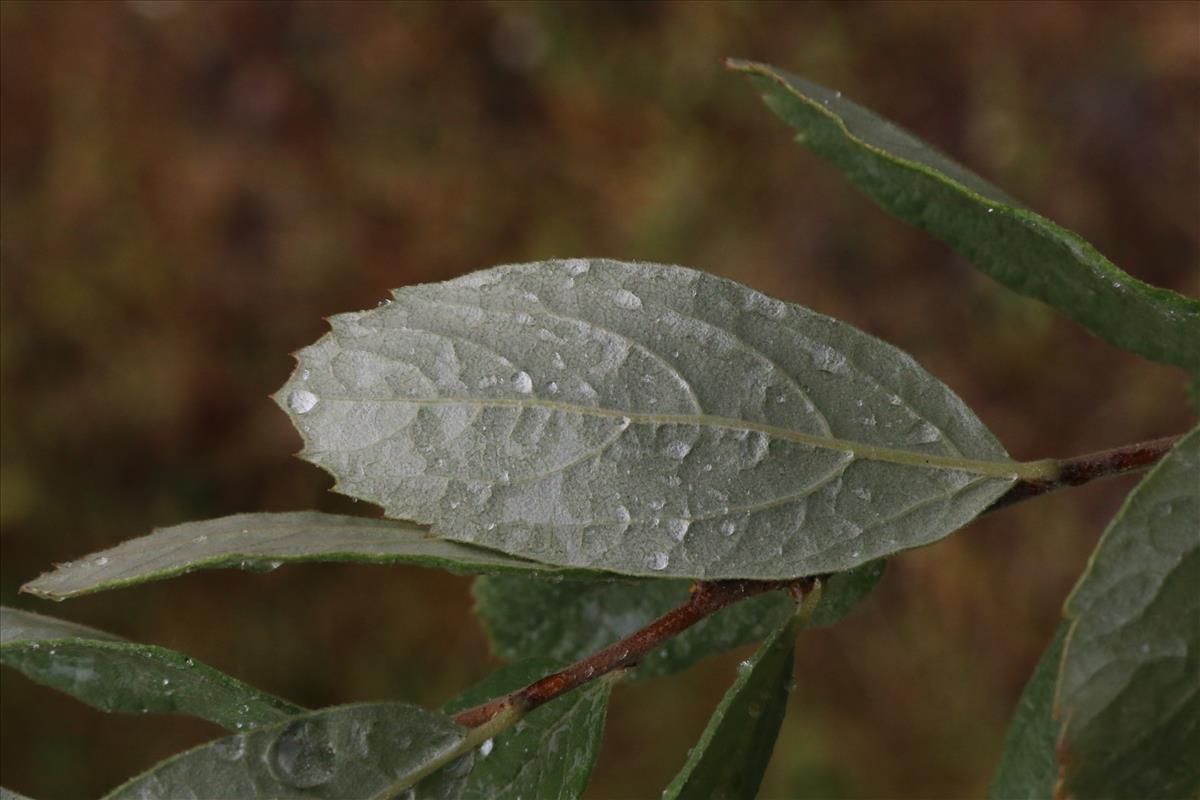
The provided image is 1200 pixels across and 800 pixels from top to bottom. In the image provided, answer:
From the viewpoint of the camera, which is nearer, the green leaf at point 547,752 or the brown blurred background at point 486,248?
the green leaf at point 547,752

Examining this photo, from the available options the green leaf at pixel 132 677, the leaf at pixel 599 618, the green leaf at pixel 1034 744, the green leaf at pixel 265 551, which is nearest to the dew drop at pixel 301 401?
the green leaf at pixel 265 551

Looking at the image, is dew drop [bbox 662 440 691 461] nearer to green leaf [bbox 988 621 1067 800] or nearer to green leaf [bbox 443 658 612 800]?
green leaf [bbox 443 658 612 800]

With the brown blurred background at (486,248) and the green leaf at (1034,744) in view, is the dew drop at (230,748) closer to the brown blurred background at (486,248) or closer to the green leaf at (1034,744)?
the green leaf at (1034,744)

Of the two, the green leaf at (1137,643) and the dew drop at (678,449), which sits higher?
the dew drop at (678,449)

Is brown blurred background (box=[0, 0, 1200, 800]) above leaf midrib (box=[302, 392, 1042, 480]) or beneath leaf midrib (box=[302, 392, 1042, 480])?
above

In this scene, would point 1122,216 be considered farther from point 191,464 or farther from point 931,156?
point 191,464

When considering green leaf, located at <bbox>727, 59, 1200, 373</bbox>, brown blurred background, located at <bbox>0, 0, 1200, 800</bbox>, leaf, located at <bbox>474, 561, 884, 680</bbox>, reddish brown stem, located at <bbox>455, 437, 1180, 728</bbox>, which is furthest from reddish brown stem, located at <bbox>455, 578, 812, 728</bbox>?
brown blurred background, located at <bbox>0, 0, 1200, 800</bbox>

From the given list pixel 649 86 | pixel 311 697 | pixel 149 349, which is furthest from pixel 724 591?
pixel 149 349
